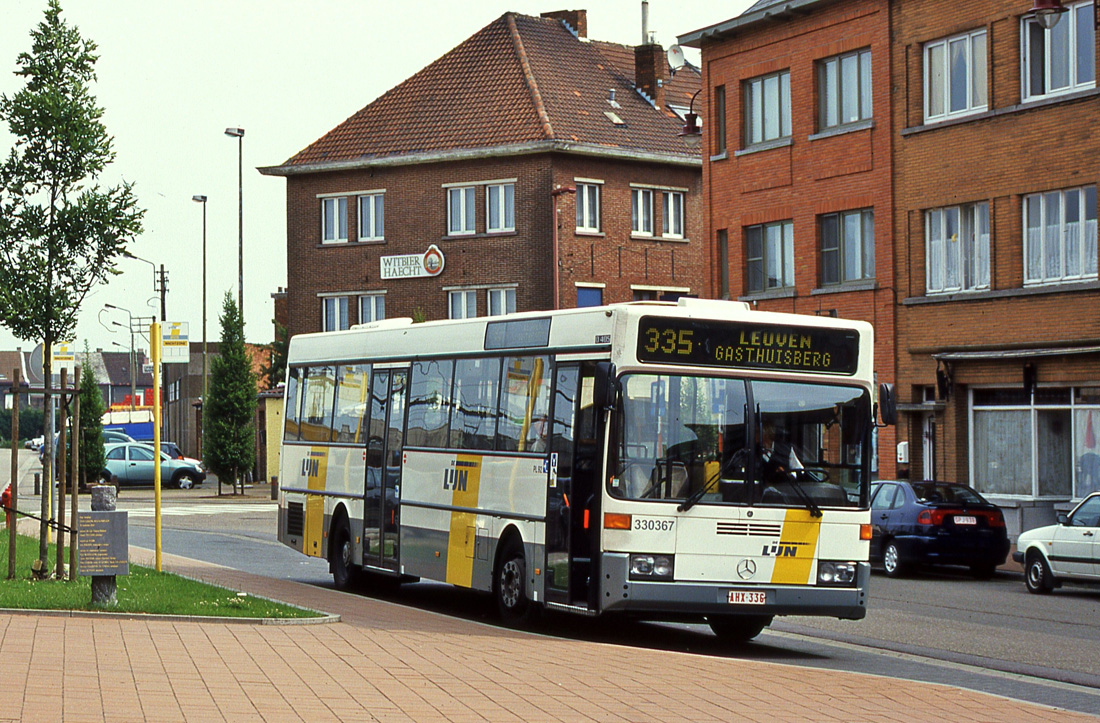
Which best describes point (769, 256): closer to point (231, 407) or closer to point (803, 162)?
point (803, 162)

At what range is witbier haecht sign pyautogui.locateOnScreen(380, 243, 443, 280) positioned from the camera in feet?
170

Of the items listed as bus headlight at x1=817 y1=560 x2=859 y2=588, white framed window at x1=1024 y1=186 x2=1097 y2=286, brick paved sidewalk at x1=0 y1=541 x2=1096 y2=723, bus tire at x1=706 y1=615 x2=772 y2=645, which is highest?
white framed window at x1=1024 y1=186 x2=1097 y2=286

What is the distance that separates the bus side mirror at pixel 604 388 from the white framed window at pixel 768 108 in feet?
74.8

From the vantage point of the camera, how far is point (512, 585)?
48.9 feet

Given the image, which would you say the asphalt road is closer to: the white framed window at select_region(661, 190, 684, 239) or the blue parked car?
the blue parked car

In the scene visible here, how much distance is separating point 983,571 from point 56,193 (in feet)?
47.2

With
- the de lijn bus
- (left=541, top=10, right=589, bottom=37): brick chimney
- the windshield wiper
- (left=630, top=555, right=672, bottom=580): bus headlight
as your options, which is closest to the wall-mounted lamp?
the de lijn bus

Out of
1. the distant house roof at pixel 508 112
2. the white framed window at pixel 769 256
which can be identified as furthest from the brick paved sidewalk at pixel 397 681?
the distant house roof at pixel 508 112

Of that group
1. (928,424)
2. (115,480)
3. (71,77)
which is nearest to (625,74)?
(115,480)

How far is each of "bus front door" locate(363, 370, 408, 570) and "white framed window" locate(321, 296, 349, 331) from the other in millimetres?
35945

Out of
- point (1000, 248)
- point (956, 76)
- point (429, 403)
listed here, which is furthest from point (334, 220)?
point (429, 403)

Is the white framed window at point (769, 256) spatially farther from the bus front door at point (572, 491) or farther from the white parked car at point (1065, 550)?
the bus front door at point (572, 491)

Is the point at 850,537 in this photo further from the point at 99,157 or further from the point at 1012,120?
the point at 1012,120

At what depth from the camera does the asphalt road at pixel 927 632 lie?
12.7m
